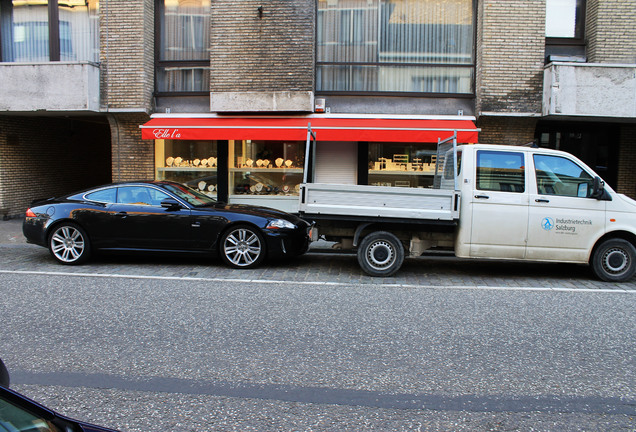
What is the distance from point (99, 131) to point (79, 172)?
1.75m

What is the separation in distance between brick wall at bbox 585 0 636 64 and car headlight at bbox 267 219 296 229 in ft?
29.1

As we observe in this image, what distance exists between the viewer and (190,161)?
14.2 meters

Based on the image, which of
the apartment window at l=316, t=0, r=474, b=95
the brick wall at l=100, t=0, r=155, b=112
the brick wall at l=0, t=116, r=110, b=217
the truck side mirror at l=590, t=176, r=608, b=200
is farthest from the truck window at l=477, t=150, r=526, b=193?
the brick wall at l=0, t=116, r=110, b=217

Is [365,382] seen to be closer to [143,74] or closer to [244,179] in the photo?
[244,179]

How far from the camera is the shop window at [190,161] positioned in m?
14.1

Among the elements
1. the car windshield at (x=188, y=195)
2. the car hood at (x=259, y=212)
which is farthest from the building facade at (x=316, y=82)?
the car hood at (x=259, y=212)

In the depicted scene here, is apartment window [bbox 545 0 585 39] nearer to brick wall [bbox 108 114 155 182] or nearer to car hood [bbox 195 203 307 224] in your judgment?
car hood [bbox 195 203 307 224]

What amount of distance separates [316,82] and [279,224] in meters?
6.08

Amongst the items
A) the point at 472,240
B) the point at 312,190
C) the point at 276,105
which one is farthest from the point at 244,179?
the point at 472,240

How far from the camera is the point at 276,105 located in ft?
42.5

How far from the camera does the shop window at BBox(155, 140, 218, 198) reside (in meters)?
14.1

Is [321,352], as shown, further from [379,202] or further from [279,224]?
[279,224]

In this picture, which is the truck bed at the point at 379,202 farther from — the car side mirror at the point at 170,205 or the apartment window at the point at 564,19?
the apartment window at the point at 564,19

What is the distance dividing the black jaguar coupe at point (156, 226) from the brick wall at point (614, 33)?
28.8ft
